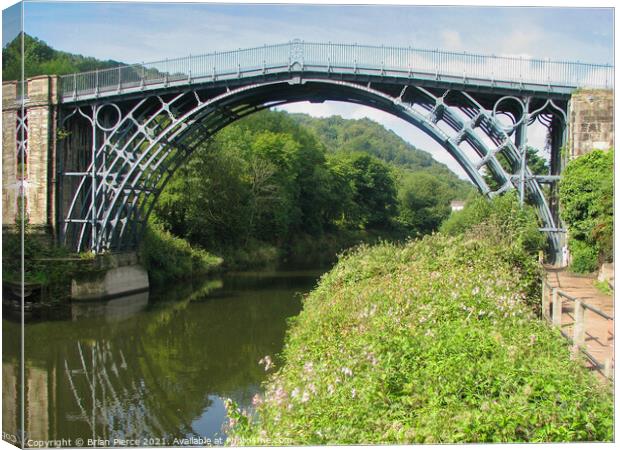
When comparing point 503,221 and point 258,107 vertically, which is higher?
point 258,107

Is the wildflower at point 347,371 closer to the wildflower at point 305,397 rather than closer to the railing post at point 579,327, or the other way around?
the wildflower at point 305,397

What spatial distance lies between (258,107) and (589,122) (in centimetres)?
1209

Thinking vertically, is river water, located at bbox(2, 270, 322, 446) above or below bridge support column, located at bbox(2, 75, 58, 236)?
below

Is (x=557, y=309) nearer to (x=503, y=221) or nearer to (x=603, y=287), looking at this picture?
(x=603, y=287)

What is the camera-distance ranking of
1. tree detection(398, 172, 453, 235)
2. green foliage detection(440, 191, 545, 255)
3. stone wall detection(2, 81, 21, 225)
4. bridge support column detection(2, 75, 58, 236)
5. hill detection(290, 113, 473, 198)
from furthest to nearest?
hill detection(290, 113, 473, 198) → tree detection(398, 172, 453, 235) → bridge support column detection(2, 75, 58, 236) → green foliage detection(440, 191, 545, 255) → stone wall detection(2, 81, 21, 225)

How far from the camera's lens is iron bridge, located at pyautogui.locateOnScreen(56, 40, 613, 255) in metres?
18.0

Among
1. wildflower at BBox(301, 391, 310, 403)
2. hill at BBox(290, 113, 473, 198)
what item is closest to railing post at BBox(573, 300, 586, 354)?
wildflower at BBox(301, 391, 310, 403)

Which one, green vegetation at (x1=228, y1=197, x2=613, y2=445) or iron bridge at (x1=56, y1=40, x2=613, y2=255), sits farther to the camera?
iron bridge at (x1=56, y1=40, x2=613, y2=255)

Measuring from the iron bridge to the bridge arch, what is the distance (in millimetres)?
Answer: 44

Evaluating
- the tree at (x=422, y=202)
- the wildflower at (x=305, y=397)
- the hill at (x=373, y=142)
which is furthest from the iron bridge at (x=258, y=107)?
the hill at (x=373, y=142)

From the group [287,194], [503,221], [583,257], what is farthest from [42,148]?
[287,194]

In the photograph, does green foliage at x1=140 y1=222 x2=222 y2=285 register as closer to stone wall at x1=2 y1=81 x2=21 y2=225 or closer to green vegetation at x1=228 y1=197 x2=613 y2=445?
stone wall at x1=2 y1=81 x2=21 y2=225

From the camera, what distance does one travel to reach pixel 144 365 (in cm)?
1393

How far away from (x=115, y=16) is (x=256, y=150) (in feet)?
114
